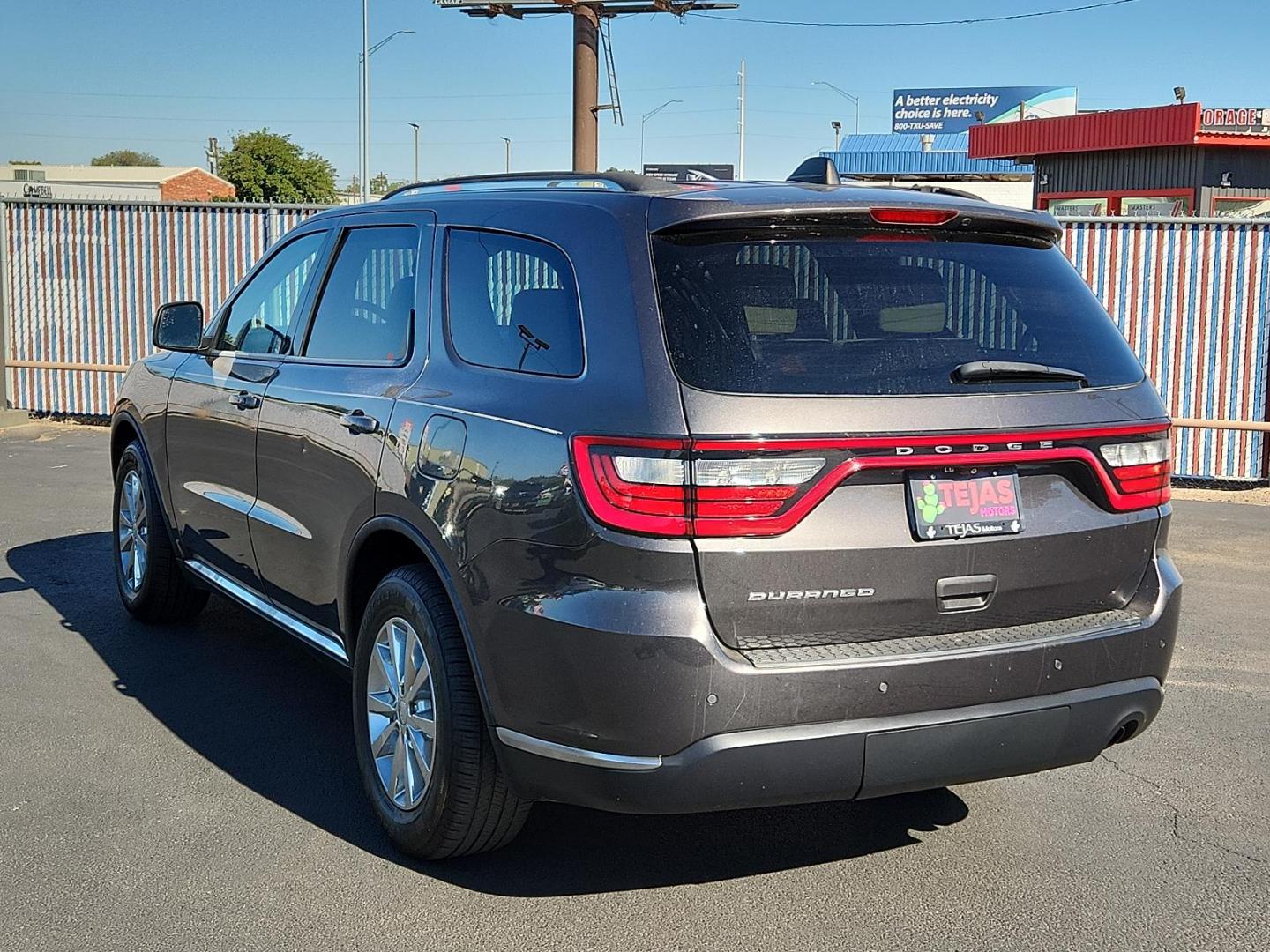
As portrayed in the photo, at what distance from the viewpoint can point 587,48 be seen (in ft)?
80.5

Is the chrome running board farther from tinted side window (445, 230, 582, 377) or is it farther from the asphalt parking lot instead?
tinted side window (445, 230, 582, 377)

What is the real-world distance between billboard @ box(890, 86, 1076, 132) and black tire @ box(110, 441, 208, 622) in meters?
82.5

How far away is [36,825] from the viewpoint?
13.6ft

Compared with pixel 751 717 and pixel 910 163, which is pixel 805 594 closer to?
pixel 751 717

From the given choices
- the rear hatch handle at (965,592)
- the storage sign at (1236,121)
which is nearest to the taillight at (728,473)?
the rear hatch handle at (965,592)

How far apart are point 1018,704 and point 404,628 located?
1649 millimetres

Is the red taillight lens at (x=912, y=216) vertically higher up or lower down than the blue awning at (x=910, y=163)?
lower down

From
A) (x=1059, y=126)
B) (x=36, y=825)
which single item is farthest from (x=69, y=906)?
(x=1059, y=126)

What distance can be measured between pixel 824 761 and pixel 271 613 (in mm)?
2475

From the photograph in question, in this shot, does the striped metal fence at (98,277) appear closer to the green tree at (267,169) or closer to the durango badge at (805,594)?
the durango badge at (805,594)

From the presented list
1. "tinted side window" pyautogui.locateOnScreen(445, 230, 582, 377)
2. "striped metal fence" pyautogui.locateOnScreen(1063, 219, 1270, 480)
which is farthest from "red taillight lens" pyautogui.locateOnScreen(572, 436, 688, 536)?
"striped metal fence" pyautogui.locateOnScreen(1063, 219, 1270, 480)

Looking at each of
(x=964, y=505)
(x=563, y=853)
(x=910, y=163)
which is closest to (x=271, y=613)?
(x=563, y=853)

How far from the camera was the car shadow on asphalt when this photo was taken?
3.96 metres

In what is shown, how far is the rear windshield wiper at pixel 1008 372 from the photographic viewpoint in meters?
3.48
